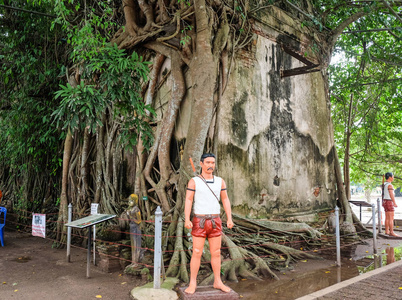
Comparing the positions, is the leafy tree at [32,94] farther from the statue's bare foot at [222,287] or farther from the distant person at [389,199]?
the distant person at [389,199]

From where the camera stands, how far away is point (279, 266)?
530 cm

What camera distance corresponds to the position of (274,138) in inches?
281

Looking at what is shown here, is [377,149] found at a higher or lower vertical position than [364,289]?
higher

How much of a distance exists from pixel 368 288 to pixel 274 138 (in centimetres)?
358


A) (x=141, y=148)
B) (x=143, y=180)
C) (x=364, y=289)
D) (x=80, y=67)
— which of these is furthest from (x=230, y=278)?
(x=80, y=67)

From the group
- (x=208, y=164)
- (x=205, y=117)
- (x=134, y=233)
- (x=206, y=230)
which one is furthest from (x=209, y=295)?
(x=205, y=117)

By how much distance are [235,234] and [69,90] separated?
327cm

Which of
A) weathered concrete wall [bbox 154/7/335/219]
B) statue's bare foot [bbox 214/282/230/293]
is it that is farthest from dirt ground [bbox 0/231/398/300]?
weathered concrete wall [bbox 154/7/335/219]

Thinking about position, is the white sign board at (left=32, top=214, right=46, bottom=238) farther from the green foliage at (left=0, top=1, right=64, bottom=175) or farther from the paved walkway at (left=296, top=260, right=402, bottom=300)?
the paved walkway at (left=296, top=260, right=402, bottom=300)

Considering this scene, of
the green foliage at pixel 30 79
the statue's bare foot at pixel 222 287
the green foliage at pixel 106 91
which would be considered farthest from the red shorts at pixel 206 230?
the green foliage at pixel 30 79

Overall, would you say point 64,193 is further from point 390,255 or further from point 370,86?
point 370,86

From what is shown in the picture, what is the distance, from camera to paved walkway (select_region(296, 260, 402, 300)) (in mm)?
3854

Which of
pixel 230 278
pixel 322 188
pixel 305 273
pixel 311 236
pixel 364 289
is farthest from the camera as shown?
pixel 322 188

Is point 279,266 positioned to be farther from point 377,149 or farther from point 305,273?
point 377,149
